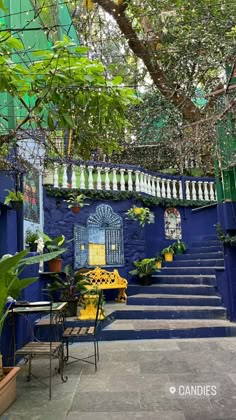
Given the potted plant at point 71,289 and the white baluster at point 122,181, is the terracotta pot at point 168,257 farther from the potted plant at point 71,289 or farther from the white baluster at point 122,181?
the potted plant at point 71,289

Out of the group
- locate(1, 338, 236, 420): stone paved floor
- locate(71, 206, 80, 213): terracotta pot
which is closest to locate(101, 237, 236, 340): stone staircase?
locate(1, 338, 236, 420): stone paved floor

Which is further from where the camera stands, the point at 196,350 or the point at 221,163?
the point at 221,163

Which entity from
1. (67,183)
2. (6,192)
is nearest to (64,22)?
(67,183)

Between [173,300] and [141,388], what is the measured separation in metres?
3.61

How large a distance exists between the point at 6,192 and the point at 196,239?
20.9 feet

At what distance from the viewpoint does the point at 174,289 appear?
24.1ft

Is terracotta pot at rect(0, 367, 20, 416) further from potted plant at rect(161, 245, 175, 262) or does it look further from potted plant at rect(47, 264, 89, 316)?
potted plant at rect(161, 245, 175, 262)

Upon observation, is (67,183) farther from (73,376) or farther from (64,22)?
(73,376)

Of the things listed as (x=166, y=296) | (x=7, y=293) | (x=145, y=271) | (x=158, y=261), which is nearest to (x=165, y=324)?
(x=166, y=296)

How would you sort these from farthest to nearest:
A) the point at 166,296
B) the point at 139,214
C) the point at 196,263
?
1. the point at 139,214
2. the point at 196,263
3. the point at 166,296

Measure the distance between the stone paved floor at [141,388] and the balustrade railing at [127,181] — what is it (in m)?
3.99

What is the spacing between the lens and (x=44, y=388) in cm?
351

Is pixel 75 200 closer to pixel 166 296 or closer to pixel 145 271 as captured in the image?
pixel 145 271

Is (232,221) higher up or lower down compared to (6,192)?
lower down
